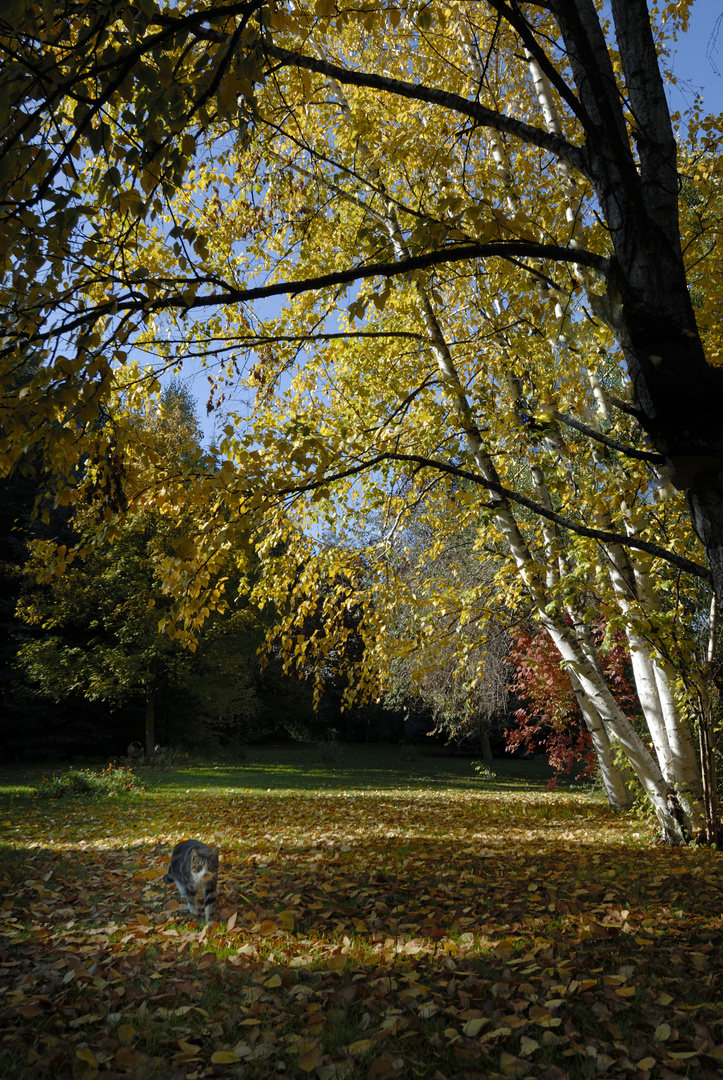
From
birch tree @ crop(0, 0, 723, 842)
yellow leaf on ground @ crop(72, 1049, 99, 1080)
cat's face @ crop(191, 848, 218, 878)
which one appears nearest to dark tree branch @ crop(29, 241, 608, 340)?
birch tree @ crop(0, 0, 723, 842)

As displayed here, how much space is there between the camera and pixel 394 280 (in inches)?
202

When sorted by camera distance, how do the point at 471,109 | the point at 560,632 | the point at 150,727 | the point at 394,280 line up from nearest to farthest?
the point at 471,109
the point at 394,280
the point at 560,632
the point at 150,727

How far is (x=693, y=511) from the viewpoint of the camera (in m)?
2.09

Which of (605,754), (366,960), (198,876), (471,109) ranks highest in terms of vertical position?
(471,109)

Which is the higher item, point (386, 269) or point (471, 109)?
point (471, 109)

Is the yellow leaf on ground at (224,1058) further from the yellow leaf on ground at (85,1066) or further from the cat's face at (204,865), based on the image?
the cat's face at (204,865)

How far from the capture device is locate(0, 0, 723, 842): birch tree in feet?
7.02

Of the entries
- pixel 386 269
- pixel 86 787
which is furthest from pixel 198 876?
pixel 86 787

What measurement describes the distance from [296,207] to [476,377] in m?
2.56

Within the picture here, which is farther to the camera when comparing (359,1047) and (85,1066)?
(359,1047)

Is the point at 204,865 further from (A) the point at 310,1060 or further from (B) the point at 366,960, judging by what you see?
(A) the point at 310,1060

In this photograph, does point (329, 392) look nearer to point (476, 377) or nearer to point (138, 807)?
point (476, 377)

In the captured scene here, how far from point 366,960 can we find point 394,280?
4.56 m

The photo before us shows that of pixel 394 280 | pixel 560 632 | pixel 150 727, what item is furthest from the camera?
pixel 150 727
